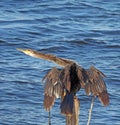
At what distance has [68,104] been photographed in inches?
251

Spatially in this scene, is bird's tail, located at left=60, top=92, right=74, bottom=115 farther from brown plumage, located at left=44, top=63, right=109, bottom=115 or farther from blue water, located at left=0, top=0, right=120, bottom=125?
blue water, located at left=0, top=0, right=120, bottom=125

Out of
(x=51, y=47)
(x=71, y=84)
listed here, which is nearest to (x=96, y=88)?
(x=71, y=84)

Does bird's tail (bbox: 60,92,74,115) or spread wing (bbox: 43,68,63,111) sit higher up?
spread wing (bbox: 43,68,63,111)

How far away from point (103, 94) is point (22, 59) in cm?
640

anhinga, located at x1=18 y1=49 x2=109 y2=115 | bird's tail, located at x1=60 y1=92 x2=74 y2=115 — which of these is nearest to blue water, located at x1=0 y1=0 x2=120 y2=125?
anhinga, located at x1=18 y1=49 x2=109 y2=115

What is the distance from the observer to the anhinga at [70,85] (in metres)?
6.46

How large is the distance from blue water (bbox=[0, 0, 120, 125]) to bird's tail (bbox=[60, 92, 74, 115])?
3.30 meters

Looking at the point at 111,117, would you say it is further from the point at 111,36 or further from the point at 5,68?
the point at 111,36

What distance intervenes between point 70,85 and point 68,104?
31 cm

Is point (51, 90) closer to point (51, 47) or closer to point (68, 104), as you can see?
point (68, 104)

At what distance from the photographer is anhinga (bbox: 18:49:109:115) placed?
6.46m

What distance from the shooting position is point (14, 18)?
1611 centimetres

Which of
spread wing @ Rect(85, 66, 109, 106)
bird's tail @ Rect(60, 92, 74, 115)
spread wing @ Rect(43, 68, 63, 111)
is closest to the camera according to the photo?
bird's tail @ Rect(60, 92, 74, 115)

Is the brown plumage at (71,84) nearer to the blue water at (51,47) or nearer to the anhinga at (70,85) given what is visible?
the anhinga at (70,85)
